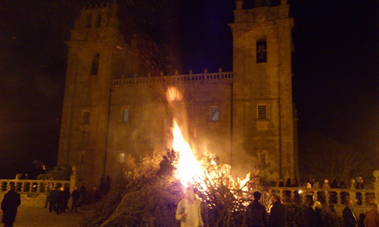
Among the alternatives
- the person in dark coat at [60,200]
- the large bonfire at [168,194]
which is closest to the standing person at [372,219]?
the large bonfire at [168,194]

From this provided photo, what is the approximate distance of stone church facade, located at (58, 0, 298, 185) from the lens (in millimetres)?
24875

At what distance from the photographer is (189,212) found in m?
7.56

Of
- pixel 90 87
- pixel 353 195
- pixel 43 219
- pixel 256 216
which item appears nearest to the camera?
pixel 256 216

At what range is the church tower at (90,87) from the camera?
2836 cm

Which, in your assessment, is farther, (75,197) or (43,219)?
(75,197)

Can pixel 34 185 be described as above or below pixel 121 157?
below

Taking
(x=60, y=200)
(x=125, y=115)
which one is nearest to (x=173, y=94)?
(x=125, y=115)

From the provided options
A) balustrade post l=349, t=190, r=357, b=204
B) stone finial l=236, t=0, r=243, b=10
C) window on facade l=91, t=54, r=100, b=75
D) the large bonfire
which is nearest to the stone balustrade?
balustrade post l=349, t=190, r=357, b=204

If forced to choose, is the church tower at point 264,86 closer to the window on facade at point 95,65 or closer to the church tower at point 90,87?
the church tower at point 90,87

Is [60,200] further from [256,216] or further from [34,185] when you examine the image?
[256,216]

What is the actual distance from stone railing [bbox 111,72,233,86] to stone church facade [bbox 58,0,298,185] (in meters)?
0.08

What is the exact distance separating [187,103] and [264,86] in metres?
6.34

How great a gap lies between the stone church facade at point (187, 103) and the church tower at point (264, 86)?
0.24 feet

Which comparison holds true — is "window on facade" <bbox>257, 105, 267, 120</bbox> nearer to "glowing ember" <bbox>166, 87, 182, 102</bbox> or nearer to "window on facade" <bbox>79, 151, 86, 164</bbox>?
"glowing ember" <bbox>166, 87, 182, 102</bbox>
